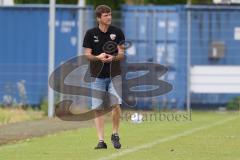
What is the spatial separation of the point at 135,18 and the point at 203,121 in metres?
6.86

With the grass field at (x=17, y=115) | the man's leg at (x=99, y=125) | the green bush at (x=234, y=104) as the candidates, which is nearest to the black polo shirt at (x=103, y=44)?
the man's leg at (x=99, y=125)

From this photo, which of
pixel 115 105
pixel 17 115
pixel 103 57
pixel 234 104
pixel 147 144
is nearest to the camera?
pixel 103 57

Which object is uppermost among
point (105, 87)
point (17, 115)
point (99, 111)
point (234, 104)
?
point (105, 87)

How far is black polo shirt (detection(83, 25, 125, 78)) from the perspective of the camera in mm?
13711

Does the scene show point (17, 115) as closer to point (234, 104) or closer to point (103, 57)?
point (234, 104)

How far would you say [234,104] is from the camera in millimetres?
26188

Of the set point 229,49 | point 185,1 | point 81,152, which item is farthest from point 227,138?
point 185,1

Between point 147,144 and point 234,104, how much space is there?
1182cm

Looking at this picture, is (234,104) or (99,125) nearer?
(99,125)

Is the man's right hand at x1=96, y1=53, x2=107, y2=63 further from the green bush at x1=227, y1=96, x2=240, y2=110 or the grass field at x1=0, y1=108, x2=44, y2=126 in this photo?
the green bush at x1=227, y1=96, x2=240, y2=110

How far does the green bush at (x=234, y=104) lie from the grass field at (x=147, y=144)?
5969mm

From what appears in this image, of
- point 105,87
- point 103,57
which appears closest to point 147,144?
point 105,87

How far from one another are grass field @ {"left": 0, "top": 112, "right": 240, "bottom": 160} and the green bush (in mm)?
5969

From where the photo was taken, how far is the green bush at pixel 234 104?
2611 centimetres
